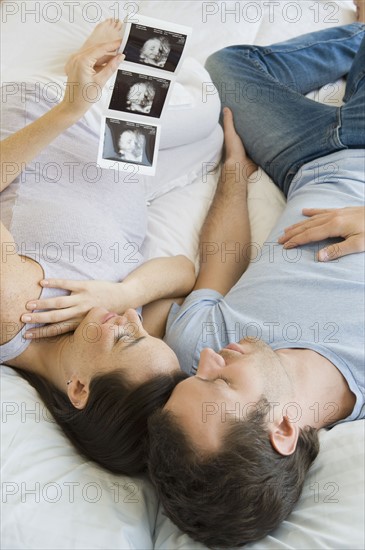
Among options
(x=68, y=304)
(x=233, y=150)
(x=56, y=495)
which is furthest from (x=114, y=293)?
(x=233, y=150)

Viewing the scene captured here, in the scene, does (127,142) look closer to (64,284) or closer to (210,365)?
(64,284)

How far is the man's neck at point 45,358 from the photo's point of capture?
129cm

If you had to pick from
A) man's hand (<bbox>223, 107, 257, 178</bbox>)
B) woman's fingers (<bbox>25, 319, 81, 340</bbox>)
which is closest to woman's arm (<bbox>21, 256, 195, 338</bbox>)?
woman's fingers (<bbox>25, 319, 81, 340</bbox>)

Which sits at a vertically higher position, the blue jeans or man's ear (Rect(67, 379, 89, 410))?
the blue jeans

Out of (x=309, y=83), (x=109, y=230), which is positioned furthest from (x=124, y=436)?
(x=309, y=83)

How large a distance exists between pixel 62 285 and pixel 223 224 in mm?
534

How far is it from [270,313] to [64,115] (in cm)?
65

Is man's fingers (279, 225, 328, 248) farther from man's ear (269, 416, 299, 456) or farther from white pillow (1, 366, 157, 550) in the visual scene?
white pillow (1, 366, 157, 550)

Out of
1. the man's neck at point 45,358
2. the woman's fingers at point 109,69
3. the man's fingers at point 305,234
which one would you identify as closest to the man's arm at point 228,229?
the man's fingers at point 305,234

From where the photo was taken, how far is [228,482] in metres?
0.99

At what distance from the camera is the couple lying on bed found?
1.03m

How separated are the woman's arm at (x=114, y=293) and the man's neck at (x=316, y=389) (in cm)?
35

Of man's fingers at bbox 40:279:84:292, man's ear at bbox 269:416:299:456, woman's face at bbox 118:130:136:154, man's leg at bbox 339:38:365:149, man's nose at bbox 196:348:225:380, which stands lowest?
man's ear at bbox 269:416:299:456

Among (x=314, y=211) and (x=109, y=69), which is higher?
(x=109, y=69)
